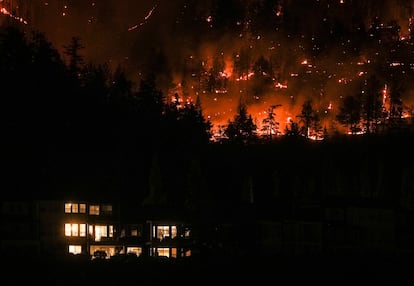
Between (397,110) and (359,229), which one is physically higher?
(397,110)

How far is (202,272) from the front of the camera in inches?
1585

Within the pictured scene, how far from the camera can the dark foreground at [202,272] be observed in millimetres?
38719

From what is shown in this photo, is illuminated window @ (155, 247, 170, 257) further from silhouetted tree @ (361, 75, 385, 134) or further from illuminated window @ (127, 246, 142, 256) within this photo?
silhouetted tree @ (361, 75, 385, 134)

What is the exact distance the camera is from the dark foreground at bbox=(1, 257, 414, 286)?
127 feet

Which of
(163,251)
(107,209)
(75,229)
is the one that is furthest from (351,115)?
(75,229)

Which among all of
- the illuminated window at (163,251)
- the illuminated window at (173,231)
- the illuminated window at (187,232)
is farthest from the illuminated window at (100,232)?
the illuminated window at (187,232)

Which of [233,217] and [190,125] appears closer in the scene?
[233,217]

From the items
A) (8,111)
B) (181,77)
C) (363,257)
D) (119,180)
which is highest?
(181,77)

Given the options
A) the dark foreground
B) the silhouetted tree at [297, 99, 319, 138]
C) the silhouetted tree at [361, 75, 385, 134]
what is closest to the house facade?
the dark foreground

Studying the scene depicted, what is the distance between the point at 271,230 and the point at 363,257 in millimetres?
6821

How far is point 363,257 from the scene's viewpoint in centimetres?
4597

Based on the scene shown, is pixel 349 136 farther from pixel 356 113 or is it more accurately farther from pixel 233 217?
pixel 233 217

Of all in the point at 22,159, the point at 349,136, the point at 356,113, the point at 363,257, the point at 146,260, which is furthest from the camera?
the point at 356,113

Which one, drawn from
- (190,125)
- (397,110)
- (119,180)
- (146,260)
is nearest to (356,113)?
(397,110)
